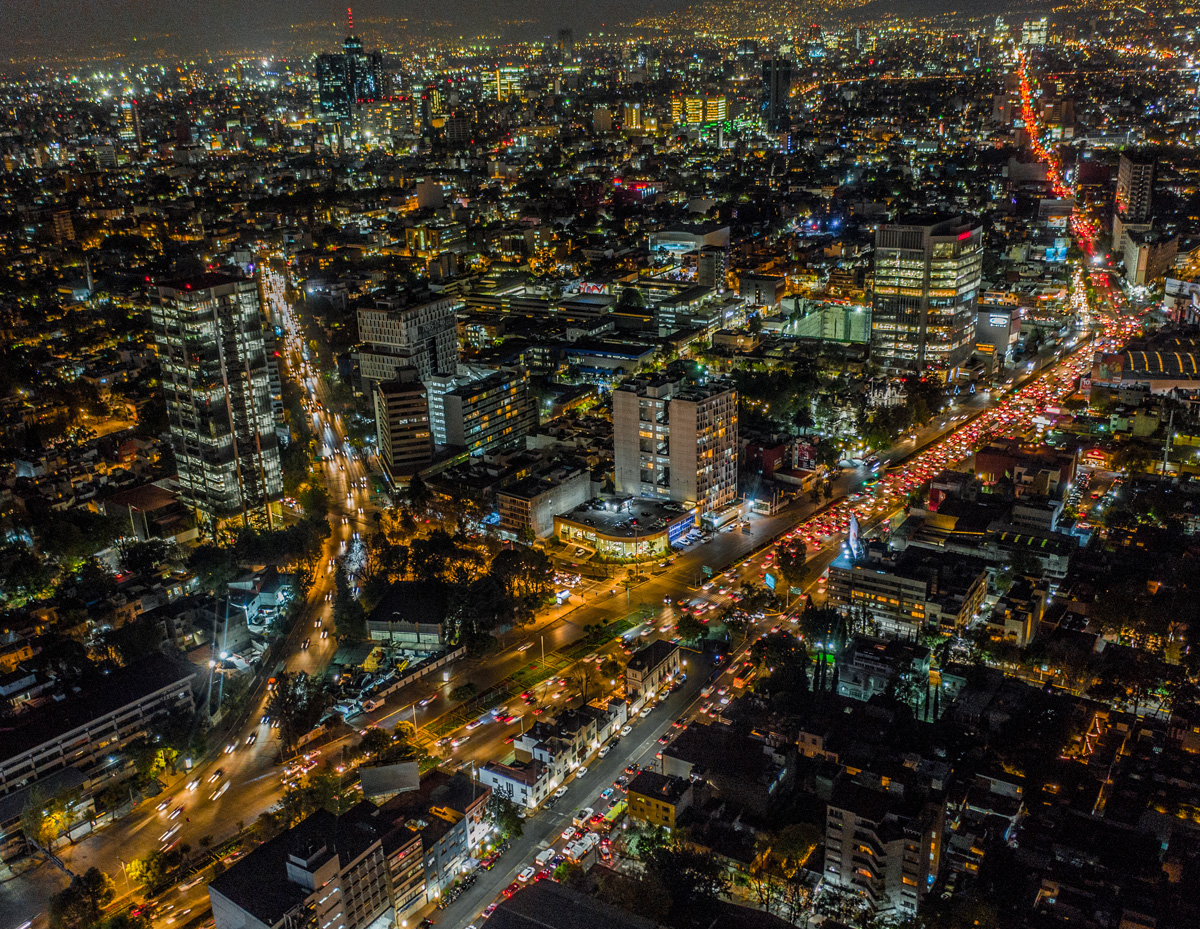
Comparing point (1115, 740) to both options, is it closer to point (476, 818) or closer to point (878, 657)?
point (878, 657)

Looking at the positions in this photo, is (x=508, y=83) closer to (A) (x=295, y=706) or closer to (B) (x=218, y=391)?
(B) (x=218, y=391)

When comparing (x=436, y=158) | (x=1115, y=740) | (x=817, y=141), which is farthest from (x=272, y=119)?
(x=1115, y=740)

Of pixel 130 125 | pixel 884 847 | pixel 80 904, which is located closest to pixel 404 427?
pixel 80 904

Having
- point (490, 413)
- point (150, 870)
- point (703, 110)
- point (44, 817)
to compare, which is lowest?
point (150, 870)

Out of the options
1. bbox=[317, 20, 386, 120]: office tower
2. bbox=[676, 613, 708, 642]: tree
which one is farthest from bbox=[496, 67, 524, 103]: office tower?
bbox=[676, 613, 708, 642]: tree

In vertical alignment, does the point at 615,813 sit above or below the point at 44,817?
below
